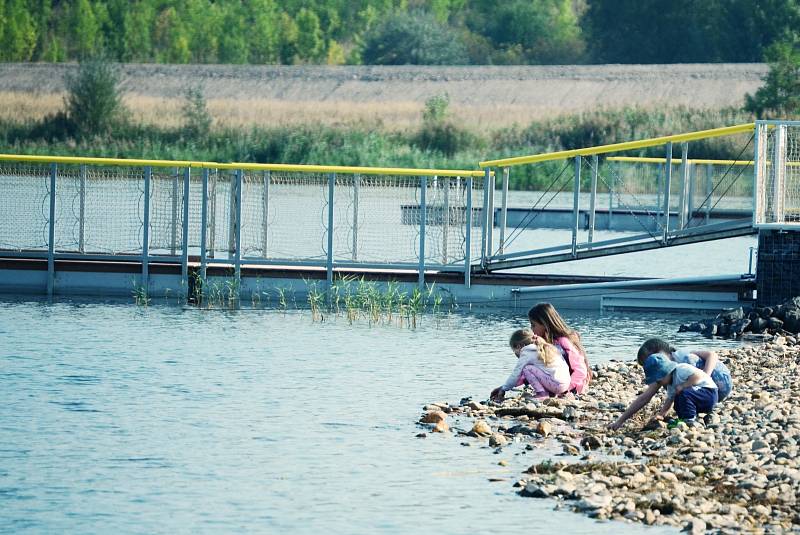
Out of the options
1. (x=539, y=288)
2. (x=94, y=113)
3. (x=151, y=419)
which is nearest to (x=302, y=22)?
(x=94, y=113)

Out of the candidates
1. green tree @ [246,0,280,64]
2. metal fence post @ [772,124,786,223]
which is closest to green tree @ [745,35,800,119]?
metal fence post @ [772,124,786,223]

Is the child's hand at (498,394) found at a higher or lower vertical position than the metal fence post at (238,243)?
lower

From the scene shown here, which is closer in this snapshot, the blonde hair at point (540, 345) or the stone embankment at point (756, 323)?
the blonde hair at point (540, 345)

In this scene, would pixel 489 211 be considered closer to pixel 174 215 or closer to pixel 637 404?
pixel 174 215

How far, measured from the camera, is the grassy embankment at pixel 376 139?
53531 mm

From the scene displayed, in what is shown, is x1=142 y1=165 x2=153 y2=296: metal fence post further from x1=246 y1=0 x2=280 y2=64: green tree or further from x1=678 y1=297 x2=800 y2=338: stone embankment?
x1=246 y1=0 x2=280 y2=64: green tree

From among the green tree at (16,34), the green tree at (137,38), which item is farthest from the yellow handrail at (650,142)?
the green tree at (137,38)

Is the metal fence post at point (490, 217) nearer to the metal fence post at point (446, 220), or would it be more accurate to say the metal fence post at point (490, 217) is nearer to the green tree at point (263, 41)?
the metal fence post at point (446, 220)

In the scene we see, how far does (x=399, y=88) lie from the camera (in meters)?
92.6

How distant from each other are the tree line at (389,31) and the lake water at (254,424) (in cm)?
7008

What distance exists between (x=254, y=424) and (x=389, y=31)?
3710 inches

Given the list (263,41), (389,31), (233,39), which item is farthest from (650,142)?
(233,39)

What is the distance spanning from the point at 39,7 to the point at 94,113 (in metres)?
62.7

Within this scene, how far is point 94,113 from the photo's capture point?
201 ft
